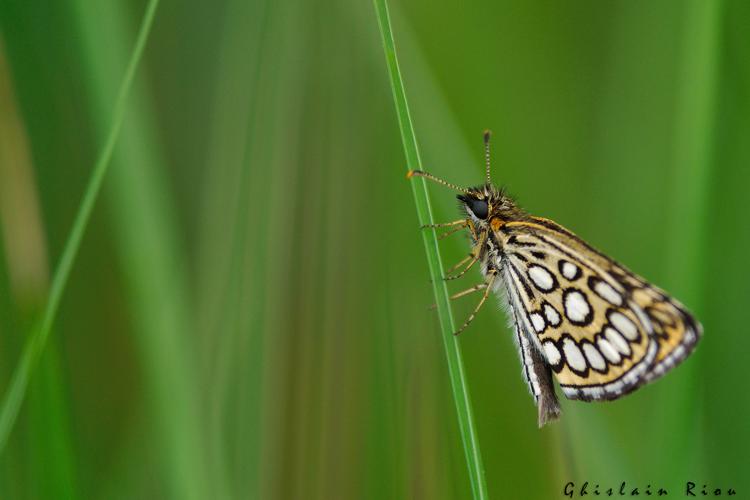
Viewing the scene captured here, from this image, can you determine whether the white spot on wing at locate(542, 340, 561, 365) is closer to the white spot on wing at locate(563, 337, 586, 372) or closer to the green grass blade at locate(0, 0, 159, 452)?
the white spot on wing at locate(563, 337, 586, 372)

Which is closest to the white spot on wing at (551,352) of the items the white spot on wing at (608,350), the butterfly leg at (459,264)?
the white spot on wing at (608,350)

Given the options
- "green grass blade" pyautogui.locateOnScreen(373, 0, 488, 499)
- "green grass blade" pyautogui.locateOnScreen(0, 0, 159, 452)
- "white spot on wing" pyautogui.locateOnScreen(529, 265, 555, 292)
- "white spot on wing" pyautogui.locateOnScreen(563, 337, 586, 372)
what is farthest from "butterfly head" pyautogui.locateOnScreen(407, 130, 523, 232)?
"green grass blade" pyautogui.locateOnScreen(0, 0, 159, 452)

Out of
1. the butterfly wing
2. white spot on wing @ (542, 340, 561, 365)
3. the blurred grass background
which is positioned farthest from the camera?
white spot on wing @ (542, 340, 561, 365)

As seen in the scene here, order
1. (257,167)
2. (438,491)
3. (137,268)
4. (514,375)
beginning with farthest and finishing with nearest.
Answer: (514,375) → (257,167) → (438,491) → (137,268)

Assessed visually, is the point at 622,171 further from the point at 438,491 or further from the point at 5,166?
the point at 5,166

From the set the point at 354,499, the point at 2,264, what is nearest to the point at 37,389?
the point at 2,264

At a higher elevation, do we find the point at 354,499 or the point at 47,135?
the point at 47,135

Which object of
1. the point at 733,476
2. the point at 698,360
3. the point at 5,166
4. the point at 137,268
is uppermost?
the point at 5,166

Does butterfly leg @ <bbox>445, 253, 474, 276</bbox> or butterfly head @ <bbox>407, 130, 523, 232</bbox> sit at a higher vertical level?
butterfly head @ <bbox>407, 130, 523, 232</bbox>
